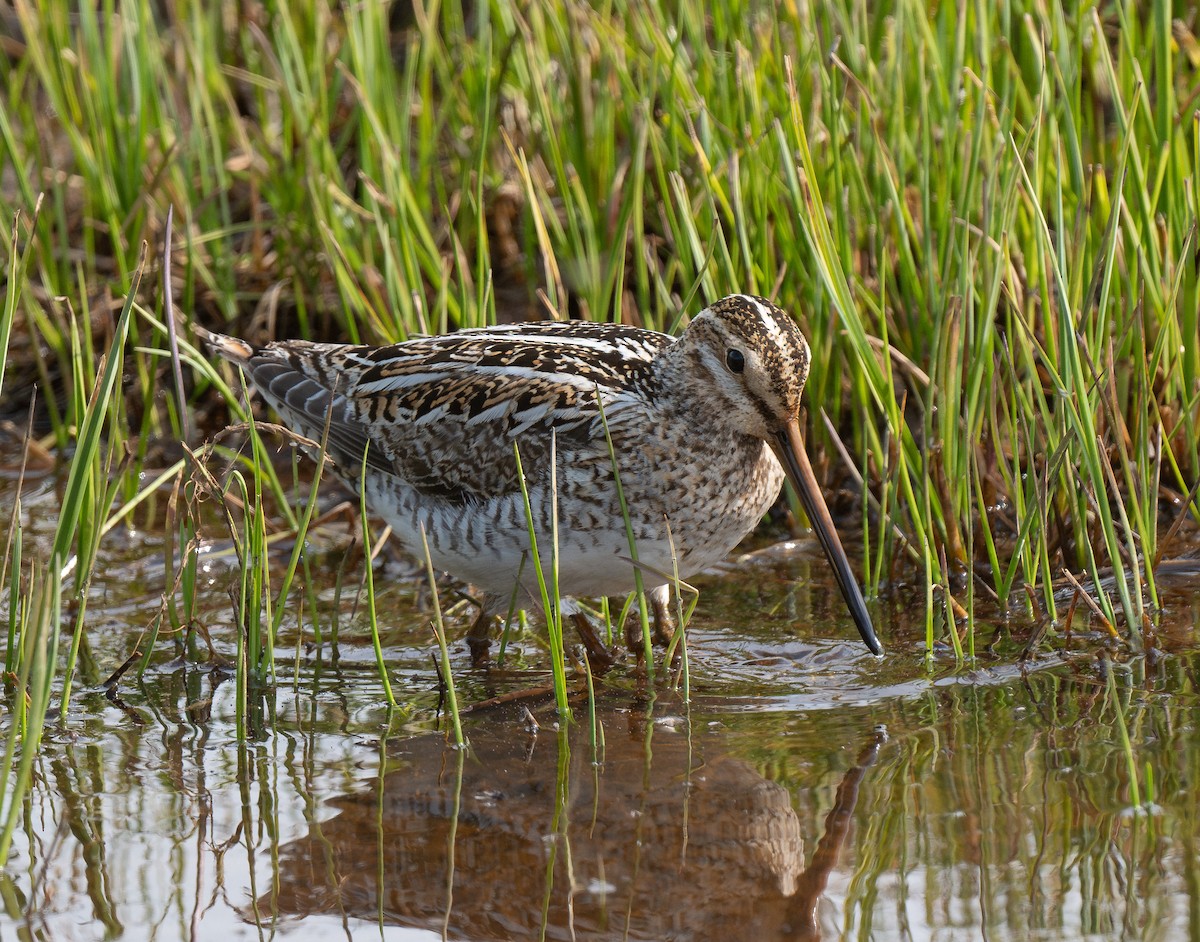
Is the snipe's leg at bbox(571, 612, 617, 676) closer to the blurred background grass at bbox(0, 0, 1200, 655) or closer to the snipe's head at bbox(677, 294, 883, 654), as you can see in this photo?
the snipe's head at bbox(677, 294, 883, 654)

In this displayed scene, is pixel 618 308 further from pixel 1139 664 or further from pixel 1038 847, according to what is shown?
pixel 1038 847

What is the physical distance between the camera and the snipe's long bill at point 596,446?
4.25m

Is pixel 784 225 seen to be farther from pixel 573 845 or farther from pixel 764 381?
pixel 573 845

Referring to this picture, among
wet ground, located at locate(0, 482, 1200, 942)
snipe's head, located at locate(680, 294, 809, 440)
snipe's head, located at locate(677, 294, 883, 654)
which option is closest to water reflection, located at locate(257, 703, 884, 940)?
wet ground, located at locate(0, 482, 1200, 942)

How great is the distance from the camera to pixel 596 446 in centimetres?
435

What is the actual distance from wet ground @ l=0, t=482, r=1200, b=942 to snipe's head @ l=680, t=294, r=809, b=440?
2.36 ft

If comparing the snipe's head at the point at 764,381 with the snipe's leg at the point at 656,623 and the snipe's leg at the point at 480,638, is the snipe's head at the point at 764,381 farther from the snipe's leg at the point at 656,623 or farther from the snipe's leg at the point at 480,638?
the snipe's leg at the point at 480,638

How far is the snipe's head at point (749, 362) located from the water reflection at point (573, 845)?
33.8 inches

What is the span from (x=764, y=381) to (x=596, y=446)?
49 centimetres

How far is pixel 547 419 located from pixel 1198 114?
→ 2.01 metres

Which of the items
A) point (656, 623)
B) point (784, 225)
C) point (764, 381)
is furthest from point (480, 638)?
point (784, 225)

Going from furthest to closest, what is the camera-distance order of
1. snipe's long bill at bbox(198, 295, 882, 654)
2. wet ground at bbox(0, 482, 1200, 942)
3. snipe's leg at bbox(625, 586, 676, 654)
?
snipe's leg at bbox(625, 586, 676, 654)
snipe's long bill at bbox(198, 295, 882, 654)
wet ground at bbox(0, 482, 1200, 942)

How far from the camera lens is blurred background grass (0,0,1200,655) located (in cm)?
445

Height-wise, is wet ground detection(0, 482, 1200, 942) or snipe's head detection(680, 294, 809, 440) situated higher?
snipe's head detection(680, 294, 809, 440)
